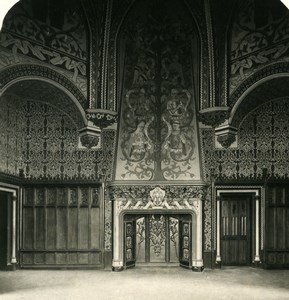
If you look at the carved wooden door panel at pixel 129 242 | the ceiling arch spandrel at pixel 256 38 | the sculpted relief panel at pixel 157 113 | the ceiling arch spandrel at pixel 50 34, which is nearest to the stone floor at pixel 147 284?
the carved wooden door panel at pixel 129 242

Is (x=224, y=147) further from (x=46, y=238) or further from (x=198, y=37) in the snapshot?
(x=46, y=238)

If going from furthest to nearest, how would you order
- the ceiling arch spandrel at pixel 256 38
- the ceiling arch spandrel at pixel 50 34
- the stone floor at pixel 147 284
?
the ceiling arch spandrel at pixel 256 38
the ceiling arch spandrel at pixel 50 34
the stone floor at pixel 147 284

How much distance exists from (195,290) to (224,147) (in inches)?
153

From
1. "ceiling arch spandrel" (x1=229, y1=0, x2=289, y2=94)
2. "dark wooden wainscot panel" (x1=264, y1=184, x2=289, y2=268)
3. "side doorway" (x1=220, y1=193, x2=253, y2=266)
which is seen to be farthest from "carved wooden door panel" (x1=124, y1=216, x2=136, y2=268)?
"ceiling arch spandrel" (x1=229, y1=0, x2=289, y2=94)

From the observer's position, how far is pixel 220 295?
7125 millimetres

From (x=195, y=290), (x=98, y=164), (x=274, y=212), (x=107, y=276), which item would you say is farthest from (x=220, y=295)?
(x=98, y=164)

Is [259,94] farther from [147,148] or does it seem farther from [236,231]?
[236,231]

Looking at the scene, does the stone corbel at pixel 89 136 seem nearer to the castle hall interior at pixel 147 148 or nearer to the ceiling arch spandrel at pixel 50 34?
the castle hall interior at pixel 147 148

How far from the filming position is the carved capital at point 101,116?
956cm

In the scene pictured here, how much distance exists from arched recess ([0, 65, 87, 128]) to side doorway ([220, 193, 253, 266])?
13.2 feet

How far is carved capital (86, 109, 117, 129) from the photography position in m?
9.56

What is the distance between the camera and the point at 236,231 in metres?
10.5

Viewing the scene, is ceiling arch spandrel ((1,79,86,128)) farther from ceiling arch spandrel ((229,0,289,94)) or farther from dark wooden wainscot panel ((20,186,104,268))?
ceiling arch spandrel ((229,0,289,94))

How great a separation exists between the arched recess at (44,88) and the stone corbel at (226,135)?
3098mm
